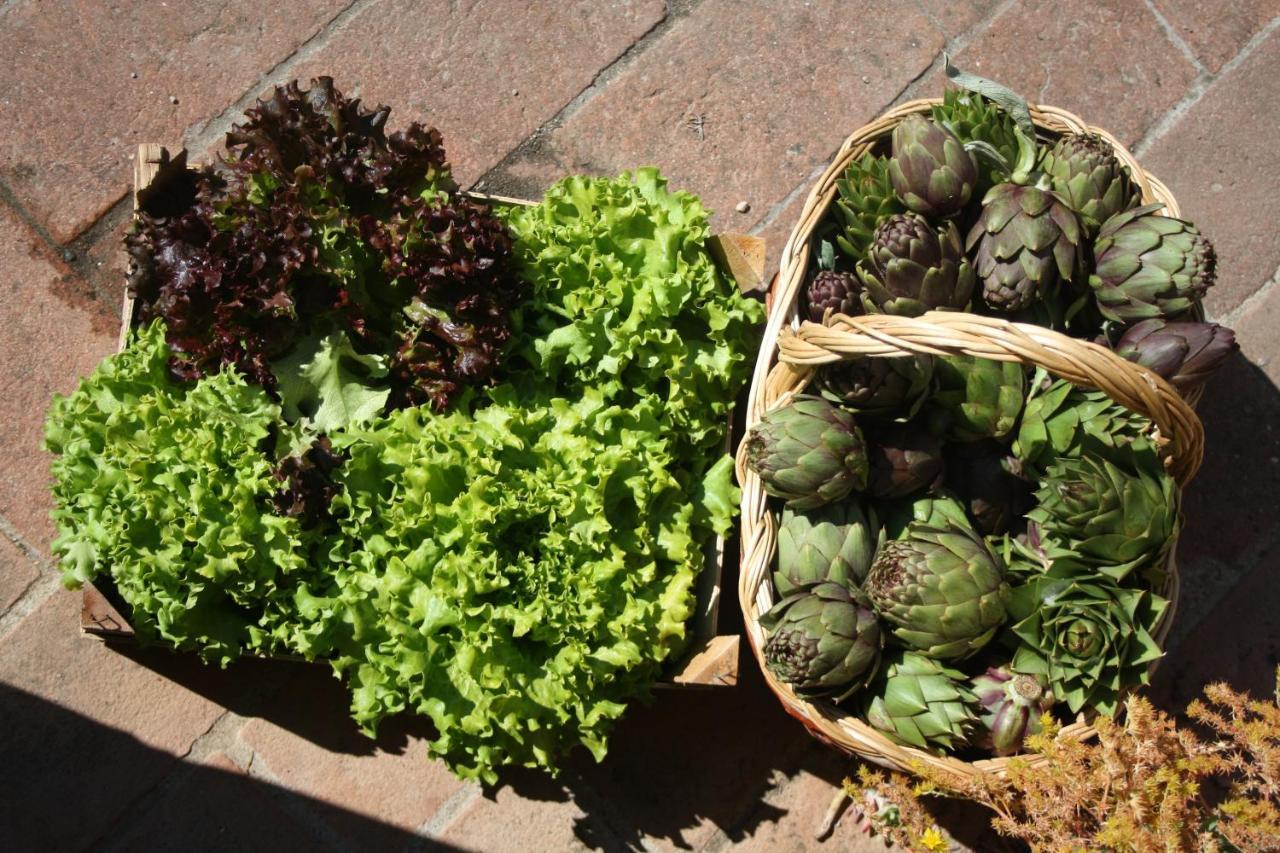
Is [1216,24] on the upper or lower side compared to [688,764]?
A: upper

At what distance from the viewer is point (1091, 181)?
7.48ft

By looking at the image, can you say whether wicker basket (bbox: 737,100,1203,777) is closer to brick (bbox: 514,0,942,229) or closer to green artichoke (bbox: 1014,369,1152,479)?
green artichoke (bbox: 1014,369,1152,479)

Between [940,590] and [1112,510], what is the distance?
337 mm

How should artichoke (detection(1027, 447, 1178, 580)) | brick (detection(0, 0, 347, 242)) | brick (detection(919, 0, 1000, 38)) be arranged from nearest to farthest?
artichoke (detection(1027, 447, 1178, 580)), brick (detection(0, 0, 347, 242)), brick (detection(919, 0, 1000, 38))

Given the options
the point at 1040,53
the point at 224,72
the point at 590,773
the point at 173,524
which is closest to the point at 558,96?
the point at 224,72

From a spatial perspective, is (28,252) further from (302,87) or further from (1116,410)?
(1116,410)

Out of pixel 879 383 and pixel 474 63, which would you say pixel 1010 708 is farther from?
pixel 474 63

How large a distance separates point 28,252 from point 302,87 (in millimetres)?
809

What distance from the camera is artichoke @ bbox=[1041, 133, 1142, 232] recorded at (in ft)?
7.48

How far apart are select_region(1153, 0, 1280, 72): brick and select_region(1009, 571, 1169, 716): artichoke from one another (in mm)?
1786

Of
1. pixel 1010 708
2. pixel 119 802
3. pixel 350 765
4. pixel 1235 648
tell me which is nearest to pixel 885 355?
pixel 1010 708

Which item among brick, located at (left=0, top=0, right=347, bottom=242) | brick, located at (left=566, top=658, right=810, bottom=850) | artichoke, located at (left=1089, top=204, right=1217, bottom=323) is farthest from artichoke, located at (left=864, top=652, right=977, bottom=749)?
brick, located at (left=0, top=0, right=347, bottom=242)

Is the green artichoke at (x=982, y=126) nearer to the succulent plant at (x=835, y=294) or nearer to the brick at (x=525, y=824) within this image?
the succulent plant at (x=835, y=294)

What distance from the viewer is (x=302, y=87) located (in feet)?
9.80
